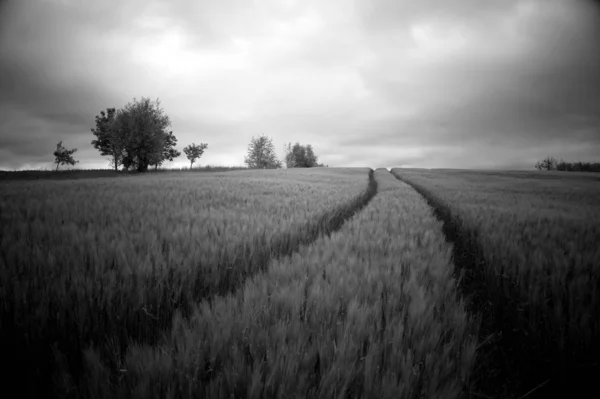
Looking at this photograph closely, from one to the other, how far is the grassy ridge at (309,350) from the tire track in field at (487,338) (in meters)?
0.23

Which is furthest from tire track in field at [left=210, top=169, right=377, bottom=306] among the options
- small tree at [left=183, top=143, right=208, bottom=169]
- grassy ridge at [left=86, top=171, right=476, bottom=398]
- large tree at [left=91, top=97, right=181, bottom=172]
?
small tree at [left=183, top=143, right=208, bottom=169]

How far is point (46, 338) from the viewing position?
1.35 metres

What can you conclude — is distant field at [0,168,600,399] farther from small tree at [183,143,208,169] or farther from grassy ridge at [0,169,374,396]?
small tree at [183,143,208,169]

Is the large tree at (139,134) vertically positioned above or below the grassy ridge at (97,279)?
above

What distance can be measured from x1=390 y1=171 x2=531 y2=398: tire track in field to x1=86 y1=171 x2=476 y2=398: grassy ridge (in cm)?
23

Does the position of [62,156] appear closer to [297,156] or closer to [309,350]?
[297,156]

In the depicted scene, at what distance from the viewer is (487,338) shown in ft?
5.26

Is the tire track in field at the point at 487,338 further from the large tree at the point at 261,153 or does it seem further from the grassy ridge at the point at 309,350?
the large tree at the point at 261,153

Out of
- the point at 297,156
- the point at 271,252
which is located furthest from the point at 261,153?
the point at 271,252

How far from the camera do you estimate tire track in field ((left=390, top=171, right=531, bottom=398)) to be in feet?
4.84

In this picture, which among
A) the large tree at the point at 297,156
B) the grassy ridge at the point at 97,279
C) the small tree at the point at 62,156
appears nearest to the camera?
the grassy ridge at the point at 97,279

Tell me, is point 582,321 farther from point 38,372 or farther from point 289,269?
point 38,372

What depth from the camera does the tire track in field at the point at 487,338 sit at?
58.1 inches

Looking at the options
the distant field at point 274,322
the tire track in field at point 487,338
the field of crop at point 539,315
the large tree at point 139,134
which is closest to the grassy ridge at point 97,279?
the distant field at point 274,322
